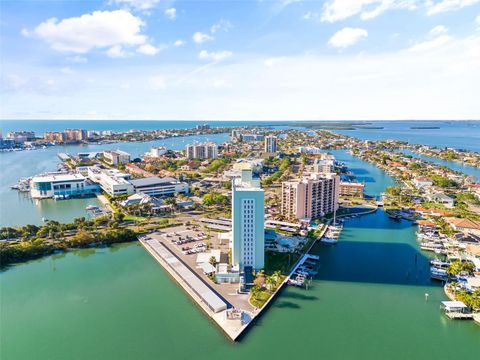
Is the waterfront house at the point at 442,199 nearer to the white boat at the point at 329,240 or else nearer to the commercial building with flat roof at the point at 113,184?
the white boat at the point at 329,240

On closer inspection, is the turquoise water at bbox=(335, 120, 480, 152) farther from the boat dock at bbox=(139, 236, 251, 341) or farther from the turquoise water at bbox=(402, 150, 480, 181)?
the boat dock at bbox=(139, 236, 251, 341)

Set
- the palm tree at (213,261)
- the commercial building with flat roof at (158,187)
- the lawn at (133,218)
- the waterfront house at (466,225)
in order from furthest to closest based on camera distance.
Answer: the commercial building with flat roof at (158,187) < the lawn at (133,218) < the waterfront house at (466,225) < the palm tree at (213,261)

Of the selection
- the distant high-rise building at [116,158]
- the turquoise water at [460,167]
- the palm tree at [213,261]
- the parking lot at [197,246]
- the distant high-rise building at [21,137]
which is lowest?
the parking lot at [197,246]

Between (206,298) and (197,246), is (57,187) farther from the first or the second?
(206,298)

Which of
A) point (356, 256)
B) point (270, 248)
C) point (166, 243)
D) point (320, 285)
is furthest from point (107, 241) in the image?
point (356, 256)

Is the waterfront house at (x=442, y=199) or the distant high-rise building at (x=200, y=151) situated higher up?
the distant high-rise building at (x=200, y=151)

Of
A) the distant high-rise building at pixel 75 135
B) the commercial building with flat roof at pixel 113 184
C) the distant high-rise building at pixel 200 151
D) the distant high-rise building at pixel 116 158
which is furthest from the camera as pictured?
the distant high-rise building at pixel 75 135

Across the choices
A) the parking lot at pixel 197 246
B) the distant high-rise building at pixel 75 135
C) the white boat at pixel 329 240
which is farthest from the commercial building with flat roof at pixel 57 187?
the distant high-rise building at pixel 75 135

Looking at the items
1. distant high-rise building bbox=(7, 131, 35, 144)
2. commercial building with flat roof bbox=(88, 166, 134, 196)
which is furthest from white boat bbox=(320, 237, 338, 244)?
distant high-rise building bbox=(7, 131, 35, 144)
